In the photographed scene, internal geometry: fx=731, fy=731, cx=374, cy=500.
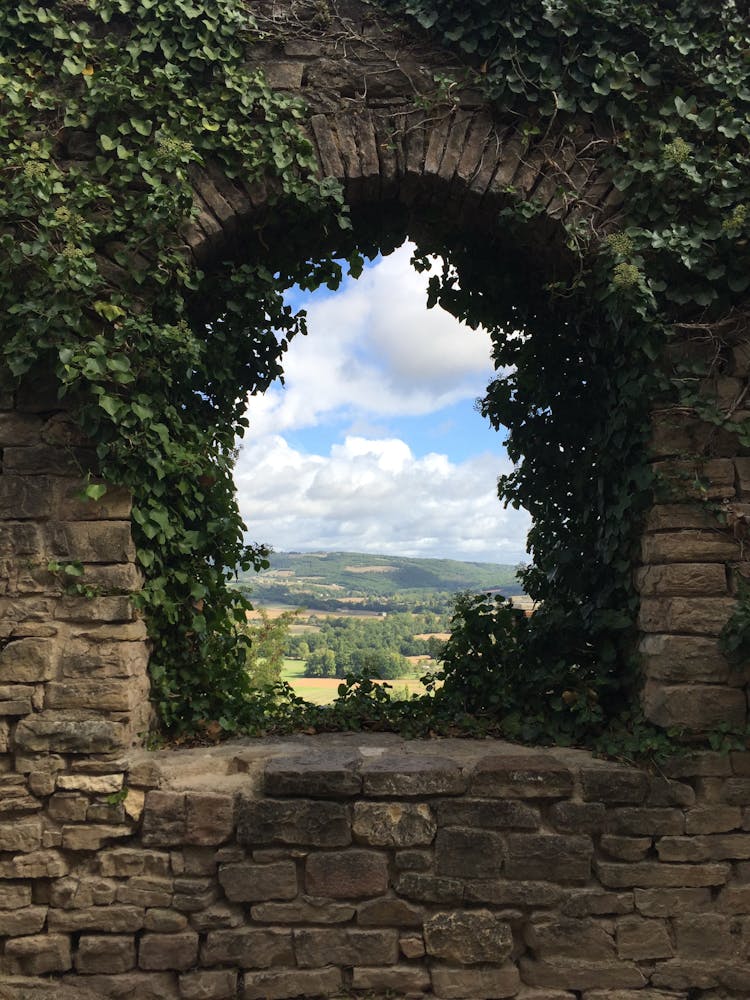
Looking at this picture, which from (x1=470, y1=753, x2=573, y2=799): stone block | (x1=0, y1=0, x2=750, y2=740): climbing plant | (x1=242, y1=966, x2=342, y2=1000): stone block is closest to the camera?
(x1=242, y1=966, x2=342, y2=1000): stone block

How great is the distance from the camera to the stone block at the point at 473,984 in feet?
10.2

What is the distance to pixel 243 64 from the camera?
144 inches

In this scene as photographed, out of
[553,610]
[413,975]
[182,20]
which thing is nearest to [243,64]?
[182,20]

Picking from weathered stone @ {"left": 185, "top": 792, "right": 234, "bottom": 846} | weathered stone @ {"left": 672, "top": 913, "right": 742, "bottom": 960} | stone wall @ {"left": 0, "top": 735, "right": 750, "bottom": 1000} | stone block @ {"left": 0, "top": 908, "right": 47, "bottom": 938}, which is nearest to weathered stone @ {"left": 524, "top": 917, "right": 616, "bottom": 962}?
stone wall @ {"left": 0, "top": 735, "right": 750, "bottom": 1000}

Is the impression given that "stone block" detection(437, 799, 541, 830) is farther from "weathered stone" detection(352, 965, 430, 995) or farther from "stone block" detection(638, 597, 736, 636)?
"stone block" detection(638, 597, 736, 636)

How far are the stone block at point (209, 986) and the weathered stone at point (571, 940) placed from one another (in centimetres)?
130

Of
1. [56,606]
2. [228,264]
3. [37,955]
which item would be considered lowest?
[37,955]

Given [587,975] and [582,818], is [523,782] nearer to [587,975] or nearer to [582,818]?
[582,818]

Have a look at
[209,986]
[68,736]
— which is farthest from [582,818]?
[68,736]

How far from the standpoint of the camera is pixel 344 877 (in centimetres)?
315

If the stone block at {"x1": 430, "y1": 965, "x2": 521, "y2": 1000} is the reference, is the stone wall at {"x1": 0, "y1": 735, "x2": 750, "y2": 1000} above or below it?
above

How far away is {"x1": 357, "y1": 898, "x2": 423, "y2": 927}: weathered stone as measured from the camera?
3.15m

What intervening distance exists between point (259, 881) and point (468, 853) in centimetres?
91

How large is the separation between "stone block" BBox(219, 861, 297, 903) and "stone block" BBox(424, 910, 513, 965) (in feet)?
2.07
